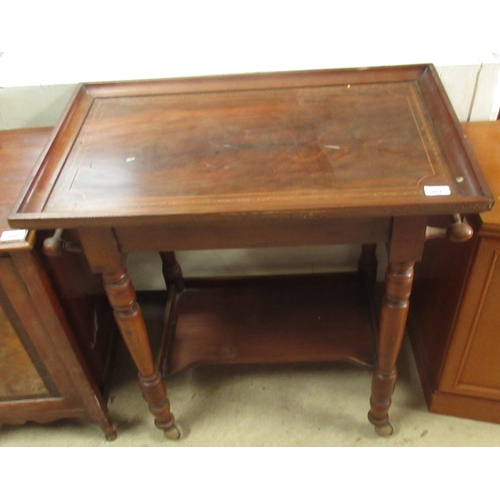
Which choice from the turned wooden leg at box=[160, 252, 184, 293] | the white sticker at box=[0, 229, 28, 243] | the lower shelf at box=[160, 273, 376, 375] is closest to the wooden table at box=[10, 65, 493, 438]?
the white sticker at box=[0, 229, 28, 243]

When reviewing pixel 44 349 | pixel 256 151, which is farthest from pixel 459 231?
pixel 44 349

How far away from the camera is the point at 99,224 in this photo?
38.9 inches

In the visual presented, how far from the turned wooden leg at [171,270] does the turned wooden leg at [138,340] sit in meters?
0.45

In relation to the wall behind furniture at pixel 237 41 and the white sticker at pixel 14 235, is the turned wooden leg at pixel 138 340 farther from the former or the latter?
the wall behind furniture at pixel 237 41

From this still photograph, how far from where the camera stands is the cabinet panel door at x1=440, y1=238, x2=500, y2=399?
1.19 meters

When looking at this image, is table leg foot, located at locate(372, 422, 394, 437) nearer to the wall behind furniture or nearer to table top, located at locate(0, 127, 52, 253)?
the wall behind furniture

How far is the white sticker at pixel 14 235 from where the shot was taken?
1.11 meters

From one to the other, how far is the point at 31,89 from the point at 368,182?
1035 millimetres

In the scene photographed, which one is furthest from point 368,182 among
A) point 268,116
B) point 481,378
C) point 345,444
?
point 345,444

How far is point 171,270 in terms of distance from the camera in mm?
1752

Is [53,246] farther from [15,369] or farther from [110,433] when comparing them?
[110,433]

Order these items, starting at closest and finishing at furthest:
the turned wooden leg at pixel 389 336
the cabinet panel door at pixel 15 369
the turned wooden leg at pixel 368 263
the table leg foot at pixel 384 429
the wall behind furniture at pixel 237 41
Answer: the turned wooden leg at pixel 389 336, the cabinet panel door at pixel 15 369, the wall behind furniture at pixel 237 41, the table leg foot at pixel 384 429, the turned wooden leg at pixel 368 263

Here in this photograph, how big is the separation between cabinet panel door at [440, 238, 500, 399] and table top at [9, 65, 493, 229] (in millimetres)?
281

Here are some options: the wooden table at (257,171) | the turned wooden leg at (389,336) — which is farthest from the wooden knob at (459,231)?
the turned wooden leg at (389,336)
